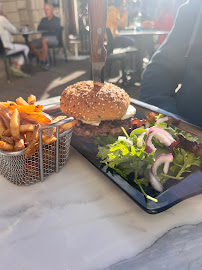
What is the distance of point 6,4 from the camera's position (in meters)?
12.0

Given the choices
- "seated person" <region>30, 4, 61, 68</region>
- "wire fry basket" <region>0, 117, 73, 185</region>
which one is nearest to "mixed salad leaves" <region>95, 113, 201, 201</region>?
"wire fry basket" <region>0, 117, 73, 185</region>

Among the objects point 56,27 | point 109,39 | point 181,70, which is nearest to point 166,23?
point 109,39

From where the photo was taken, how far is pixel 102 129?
161 cm

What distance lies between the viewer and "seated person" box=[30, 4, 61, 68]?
916 cm

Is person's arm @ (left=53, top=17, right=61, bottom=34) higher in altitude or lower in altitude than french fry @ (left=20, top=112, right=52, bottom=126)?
lower

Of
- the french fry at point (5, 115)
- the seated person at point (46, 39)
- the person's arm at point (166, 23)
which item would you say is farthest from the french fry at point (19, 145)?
the seated person at point (46, 39)

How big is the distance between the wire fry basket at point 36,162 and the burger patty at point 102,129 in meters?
0.35

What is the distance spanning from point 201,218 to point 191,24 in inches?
70.6

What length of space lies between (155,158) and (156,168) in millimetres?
47

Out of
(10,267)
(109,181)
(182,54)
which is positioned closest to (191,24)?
(182,54)

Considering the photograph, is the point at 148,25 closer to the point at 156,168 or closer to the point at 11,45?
the point at 11,45

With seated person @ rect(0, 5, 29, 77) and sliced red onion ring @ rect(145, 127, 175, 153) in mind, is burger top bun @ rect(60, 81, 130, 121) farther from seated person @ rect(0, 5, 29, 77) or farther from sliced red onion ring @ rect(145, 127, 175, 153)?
seated person @ rect(0, 5, 29, 77)

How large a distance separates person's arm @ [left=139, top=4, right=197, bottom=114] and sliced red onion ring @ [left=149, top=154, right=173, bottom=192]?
3.52ft

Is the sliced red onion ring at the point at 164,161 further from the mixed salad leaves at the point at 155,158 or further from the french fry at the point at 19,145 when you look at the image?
the french fry at the point at 19,145
